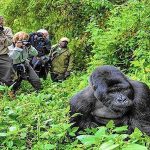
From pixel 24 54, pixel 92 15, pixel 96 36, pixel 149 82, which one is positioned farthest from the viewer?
pixel 92 15

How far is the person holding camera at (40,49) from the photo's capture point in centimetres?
1024

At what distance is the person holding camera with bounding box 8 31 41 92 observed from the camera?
9.15 metres

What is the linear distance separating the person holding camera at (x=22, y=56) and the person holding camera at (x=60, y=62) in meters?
1.01

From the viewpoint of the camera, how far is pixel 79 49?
11.0 m

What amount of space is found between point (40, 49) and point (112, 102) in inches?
263

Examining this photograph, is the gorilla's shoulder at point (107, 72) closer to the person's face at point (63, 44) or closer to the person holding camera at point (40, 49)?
the person holding camera at point (40, 49)

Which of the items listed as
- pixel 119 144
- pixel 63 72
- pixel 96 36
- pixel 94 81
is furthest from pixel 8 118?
pixel 63 72

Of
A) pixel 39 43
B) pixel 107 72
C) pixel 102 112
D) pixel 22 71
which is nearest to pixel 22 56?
pixel 22 71

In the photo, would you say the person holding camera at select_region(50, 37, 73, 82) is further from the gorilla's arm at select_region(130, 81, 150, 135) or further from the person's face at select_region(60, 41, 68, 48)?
the gorilla's arm at select_region(130, 81, 150, 135)

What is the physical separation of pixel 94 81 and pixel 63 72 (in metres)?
6.73

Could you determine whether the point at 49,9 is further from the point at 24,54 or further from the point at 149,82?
the point at 149,82

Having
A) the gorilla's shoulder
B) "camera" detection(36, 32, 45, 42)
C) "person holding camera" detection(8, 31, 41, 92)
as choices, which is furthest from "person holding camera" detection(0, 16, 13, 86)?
the gorilla's shoulder

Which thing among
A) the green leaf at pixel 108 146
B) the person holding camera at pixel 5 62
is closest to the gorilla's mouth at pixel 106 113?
the green leaf at pixel 108 146

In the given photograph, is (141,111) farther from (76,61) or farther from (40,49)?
(76,61)
